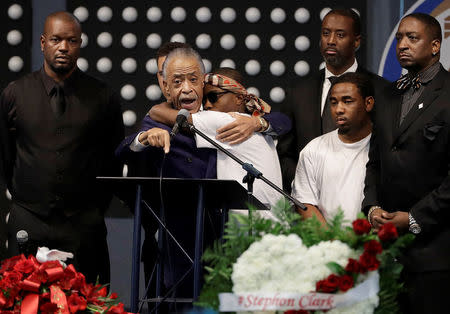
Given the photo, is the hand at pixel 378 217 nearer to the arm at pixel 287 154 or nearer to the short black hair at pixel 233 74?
the arm at pixel 287 154

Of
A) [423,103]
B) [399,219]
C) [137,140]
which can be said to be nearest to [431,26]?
[423,103]

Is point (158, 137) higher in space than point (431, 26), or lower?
lower

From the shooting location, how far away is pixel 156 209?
3.82 metres

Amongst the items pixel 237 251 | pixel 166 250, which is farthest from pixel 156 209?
pixel 237 251

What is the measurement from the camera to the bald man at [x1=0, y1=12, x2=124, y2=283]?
450cm

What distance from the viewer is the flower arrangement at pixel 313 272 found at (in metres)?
2.13

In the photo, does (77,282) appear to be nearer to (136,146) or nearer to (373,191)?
(136,146)

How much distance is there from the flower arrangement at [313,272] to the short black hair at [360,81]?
6.91 feet

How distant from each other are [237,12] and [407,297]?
281 cm

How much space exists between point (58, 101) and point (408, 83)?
1.89 metres

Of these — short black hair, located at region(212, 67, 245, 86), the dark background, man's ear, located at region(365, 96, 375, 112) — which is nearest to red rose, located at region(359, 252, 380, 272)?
man's ear, located at region(365, 96, 375, 112)

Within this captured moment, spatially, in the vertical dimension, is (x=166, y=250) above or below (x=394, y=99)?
below

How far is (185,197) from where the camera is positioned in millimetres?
3652

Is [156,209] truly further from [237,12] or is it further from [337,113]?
[237,12]
